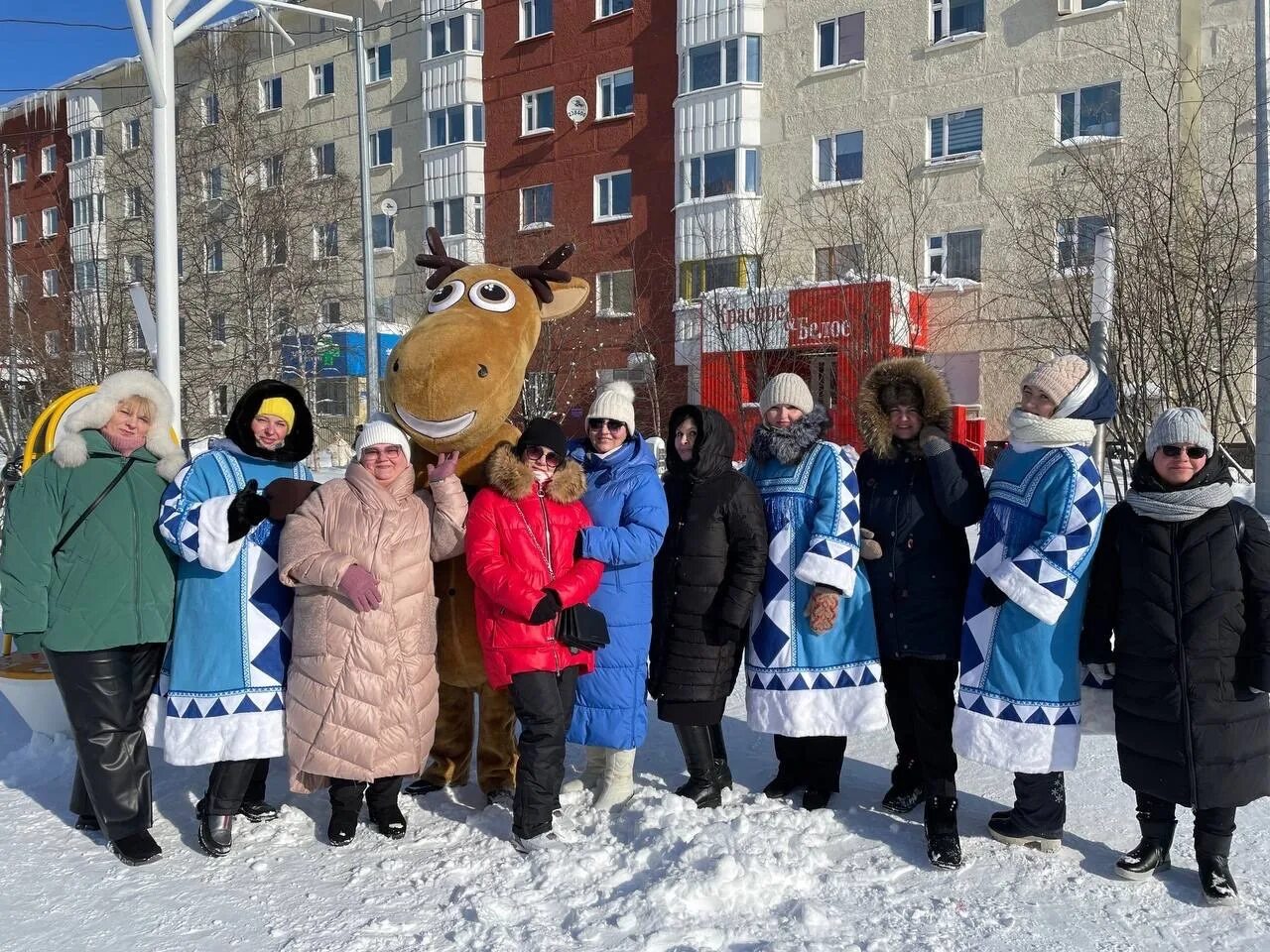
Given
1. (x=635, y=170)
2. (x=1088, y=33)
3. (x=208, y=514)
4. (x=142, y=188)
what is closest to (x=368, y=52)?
(x=635, y=170)

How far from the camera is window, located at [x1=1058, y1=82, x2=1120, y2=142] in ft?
58.4

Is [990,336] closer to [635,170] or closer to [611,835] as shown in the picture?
[635,170]

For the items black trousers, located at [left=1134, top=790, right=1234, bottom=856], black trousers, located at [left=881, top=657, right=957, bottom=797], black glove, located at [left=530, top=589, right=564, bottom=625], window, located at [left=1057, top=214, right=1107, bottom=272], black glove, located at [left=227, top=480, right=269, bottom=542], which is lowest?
black trousers, located at [left=1134, top=790, right=1234, bottom=856]

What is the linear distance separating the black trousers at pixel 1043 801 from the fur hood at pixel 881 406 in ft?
4.06

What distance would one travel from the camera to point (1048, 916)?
3107mm

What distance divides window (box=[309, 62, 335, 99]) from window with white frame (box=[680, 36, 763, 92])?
1094 centimetres

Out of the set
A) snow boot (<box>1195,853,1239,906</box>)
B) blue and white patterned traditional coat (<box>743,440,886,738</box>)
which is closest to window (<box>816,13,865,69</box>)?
blue and white patterned traditional coat (<box>743,440,886,738</box>)

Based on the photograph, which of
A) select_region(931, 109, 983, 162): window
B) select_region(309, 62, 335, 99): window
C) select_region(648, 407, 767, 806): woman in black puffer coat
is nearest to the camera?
select_region(648, 407, 767, 806): woman in black puffer coat

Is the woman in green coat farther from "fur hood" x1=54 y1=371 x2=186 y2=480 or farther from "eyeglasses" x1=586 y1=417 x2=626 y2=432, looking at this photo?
"eyeglasses" x1=586 y1=417 x2=626 y2=432

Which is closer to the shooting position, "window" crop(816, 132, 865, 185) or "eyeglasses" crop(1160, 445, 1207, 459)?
"eyeglasses" crop(1160, 445, 1207, 459)

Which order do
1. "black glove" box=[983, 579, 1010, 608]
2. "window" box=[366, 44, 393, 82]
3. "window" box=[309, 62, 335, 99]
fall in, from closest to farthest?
"black glove" box=[983, 579, 1010, 608]
"window" box=[366, 44, 393, 82]
"window" box=[309, 62, 335, 99]

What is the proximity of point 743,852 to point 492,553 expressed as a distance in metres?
1.29

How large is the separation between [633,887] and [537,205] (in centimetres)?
2311

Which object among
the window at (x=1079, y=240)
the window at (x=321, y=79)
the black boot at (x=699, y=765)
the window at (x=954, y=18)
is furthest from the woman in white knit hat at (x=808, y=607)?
the window at (x=321, y=79)
